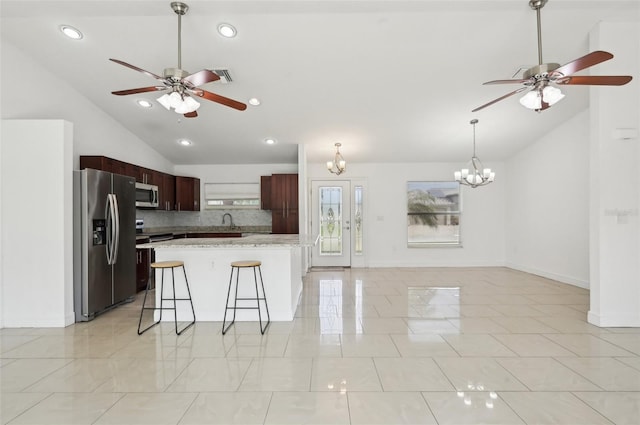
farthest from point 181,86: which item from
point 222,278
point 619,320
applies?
point 619,320

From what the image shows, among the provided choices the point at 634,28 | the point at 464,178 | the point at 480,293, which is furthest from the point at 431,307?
the point at 634,28

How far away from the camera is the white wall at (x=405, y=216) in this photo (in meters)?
7.38

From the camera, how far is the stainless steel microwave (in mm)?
5379

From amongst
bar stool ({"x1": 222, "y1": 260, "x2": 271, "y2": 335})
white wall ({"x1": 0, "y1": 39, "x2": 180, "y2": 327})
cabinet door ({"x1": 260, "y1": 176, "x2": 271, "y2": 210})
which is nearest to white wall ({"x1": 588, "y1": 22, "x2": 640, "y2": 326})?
bar stool ({"x1": 222, "y1": 260, "x2": 271, "y2": 335})

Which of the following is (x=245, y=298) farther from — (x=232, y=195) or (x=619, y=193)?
(x=619, y=193)

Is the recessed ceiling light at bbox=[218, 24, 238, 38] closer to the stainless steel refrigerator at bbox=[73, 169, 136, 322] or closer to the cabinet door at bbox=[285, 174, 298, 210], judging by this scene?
the stainless steel refrigerator at bbox=[73, 169, 136, 322]

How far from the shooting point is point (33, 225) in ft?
11.7

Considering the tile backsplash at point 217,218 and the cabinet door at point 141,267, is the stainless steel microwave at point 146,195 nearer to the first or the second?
the cabinet door at point 141,267

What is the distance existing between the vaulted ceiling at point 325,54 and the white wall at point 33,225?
78 cm

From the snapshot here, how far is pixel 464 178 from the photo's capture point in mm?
5988

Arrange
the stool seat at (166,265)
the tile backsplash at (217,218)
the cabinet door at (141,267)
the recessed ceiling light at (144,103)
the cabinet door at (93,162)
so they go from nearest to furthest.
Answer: the stool seat at (166,265) < the cabinet door at (93,162) < the recessed ceiling light at (144,103) < the cabinet door at (141,267) < the tile backsplash at (217,218)

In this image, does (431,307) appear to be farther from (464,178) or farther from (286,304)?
(464,178)

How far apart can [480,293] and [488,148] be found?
319 centimetres

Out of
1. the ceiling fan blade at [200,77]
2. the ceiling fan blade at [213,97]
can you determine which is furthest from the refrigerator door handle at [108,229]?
the ceiling fan blade at [200,77]
